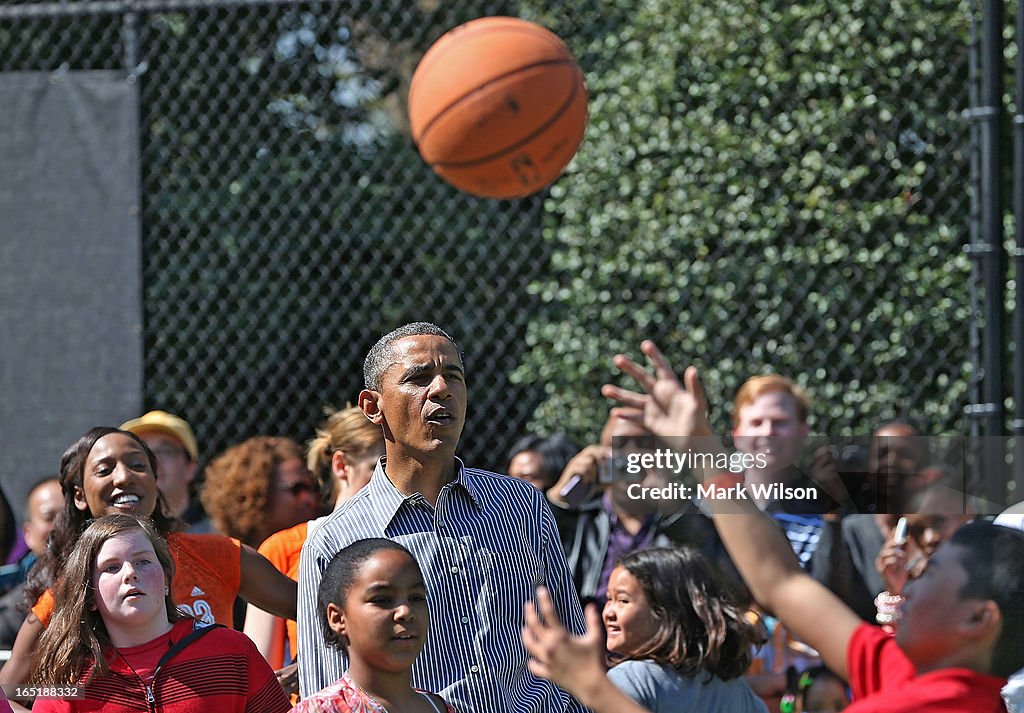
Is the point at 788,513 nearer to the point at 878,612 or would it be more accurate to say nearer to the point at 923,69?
the point at 878,612

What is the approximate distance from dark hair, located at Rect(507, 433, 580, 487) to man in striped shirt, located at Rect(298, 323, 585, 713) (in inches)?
83.7

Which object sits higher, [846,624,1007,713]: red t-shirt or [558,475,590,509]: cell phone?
[558,475,590,509]: cell phone

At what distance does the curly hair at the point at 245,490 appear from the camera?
15.0 ft

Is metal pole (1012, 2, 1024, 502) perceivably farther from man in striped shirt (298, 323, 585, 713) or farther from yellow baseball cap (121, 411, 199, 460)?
yellow baseball cap (121, 411, 199, 460)

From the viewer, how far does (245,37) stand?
7398 mm

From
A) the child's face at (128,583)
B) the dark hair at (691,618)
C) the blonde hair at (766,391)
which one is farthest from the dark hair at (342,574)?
the blonde hair at (766,391)

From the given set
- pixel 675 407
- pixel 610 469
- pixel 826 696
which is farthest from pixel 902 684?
pixel 610 469

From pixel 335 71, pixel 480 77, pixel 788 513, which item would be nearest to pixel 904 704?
pixel 788 513

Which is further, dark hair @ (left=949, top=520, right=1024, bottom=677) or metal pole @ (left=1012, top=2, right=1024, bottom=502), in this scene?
metal pole @ (left=1012, top=2, right=1024, bottom=502)

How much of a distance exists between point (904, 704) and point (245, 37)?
612 centimetres

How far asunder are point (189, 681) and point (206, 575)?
545mm

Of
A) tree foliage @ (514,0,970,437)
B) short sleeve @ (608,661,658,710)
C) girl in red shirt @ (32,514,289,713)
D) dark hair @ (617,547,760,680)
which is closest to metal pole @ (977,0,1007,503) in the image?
tree foliage @ (514,0,970,437)

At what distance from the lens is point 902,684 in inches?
80.3

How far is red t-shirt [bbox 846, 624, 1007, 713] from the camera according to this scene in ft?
6.64
